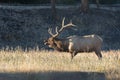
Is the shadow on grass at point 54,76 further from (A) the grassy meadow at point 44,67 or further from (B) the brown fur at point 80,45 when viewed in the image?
(B) the brown fur at point 80,45

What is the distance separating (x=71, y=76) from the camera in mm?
16500

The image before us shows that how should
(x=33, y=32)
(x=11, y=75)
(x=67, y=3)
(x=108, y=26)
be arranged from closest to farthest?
(x=11, y=75), (x=33, y=32), (x=108, y=26), (x=67, y=3)

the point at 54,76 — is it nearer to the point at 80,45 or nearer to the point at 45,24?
the point at 80,45

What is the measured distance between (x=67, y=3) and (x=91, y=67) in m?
39.5

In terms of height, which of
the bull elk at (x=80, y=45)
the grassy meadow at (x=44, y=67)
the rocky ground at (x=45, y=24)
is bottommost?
the rocky ground at (x=45, y=24)

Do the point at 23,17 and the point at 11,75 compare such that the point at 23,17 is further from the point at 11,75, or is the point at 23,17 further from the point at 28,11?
the point at 11,75

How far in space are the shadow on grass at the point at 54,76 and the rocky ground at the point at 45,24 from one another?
936 inches

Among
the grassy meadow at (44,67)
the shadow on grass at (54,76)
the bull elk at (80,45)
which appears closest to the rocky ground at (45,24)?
the bull elk at (80,45)

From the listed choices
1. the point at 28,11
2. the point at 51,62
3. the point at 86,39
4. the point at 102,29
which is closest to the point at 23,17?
the point at 28,11

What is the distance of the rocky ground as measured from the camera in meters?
42.8

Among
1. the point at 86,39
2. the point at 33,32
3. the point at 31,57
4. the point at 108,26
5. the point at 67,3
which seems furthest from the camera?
the point at 67,3

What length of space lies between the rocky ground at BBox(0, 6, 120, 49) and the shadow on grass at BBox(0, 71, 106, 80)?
23.8 m

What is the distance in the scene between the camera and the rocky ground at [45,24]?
42781 mm

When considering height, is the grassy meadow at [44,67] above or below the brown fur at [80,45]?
above
